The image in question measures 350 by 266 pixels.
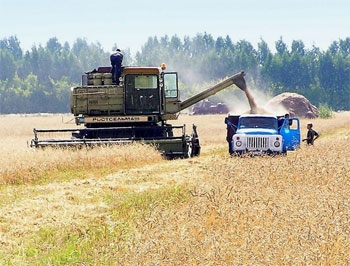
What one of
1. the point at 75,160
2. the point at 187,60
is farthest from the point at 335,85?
the point at 75,160

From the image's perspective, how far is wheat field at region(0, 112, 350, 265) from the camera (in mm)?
6645

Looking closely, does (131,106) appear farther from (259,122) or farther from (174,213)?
(174,213)

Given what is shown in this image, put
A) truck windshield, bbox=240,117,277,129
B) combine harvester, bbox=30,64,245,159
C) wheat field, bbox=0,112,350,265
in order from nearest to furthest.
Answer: wheat field, bbox=0,112,350,265 < truck windshield, bbox=240,117,277,129 < combine harvester, bbox=30,64,245,159

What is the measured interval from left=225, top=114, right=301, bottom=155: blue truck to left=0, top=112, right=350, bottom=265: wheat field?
10.8 ft

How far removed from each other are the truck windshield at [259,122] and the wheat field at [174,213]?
4571 mm

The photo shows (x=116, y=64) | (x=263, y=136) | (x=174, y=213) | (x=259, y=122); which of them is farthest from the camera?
(x=116, y=64)

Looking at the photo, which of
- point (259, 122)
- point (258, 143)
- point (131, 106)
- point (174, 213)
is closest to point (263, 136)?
point (258, 143)

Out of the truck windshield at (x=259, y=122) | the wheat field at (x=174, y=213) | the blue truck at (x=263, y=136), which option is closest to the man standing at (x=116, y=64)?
the blue truck at (x=263, y=136)

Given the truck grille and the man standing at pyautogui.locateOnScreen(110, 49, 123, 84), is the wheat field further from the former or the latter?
the man standing at pyautogui.locateOnScreen(110, 49, 123, 84)

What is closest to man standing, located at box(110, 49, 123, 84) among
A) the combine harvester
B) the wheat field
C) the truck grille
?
the combine harvester

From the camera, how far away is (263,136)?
68.9ft

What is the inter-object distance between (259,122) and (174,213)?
13.4 meters

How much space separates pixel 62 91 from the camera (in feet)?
470

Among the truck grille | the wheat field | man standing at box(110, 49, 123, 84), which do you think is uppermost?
man standing at box(110, 49, 123, 84)
